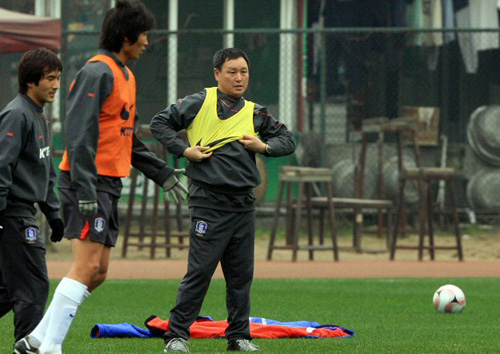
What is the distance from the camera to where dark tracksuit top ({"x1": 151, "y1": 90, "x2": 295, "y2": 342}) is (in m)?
7.03

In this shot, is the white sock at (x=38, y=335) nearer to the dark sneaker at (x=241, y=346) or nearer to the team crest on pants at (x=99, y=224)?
the team crest on pants at (x=99, y=224)

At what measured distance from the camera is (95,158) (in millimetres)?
6145

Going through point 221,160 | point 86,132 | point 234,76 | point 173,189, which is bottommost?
point 173,189

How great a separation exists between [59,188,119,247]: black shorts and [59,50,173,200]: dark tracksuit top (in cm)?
5

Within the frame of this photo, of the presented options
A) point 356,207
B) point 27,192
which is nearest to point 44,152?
point 27,192

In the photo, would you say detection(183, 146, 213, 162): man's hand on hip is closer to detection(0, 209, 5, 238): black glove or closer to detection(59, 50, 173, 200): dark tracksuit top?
detection(59, 50, 173, 200): dark tracksuit top

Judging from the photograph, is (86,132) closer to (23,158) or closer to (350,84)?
(23,158)

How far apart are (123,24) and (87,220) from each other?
110 cm

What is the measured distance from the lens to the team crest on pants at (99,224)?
6.12 metres

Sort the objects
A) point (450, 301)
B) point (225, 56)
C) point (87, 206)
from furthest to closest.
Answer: point (450, 301) < point (225, 56) < point (87, 206)

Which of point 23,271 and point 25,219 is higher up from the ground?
point 25,219

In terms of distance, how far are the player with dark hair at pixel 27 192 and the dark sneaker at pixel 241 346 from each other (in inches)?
50.0

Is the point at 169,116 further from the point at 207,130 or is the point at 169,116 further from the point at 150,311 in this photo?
the point at 150,311

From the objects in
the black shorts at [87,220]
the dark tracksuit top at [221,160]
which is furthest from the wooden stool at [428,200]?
the black shorts at [87,220]
